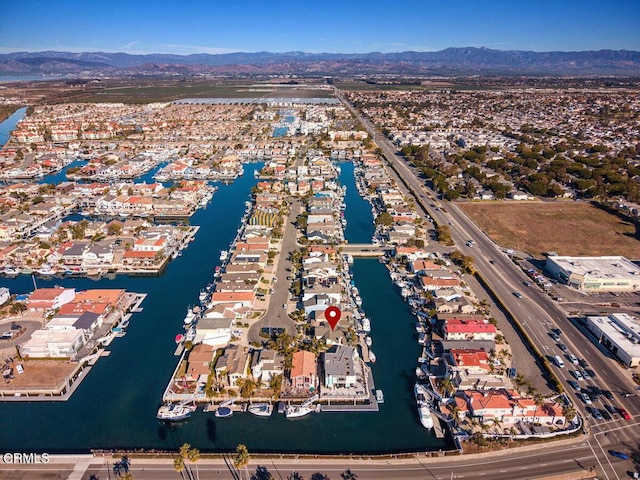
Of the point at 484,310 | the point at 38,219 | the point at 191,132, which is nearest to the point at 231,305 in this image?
the point at 484,310

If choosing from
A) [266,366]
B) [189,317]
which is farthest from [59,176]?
[266,366]

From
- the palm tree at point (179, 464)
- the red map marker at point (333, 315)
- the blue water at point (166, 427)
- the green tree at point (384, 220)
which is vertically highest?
the green tree at point (384, 220)

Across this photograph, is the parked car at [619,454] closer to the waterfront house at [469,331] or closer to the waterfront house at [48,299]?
the waterfront house at [469,331]

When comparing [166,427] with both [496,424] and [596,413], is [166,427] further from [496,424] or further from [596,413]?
[596,413]

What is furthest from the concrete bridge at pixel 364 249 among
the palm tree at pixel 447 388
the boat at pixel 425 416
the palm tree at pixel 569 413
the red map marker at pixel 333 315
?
the palm tree at pixel 569 413

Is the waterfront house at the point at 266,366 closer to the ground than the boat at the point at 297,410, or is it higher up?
higher up
